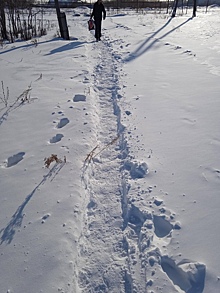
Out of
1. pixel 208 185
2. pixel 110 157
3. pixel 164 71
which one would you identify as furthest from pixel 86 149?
pixel 164 71

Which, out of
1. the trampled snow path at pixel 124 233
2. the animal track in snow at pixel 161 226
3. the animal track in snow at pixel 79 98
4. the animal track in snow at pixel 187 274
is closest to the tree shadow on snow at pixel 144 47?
the animal track in snow at pixel 79 98

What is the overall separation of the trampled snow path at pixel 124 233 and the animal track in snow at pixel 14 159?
A: 81 centimetres

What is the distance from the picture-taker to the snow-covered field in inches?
68.8

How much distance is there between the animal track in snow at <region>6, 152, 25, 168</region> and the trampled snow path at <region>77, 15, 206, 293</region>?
0.81 m

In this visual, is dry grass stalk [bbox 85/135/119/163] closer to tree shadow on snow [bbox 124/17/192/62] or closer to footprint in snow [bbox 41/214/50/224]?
footprint in snow [bbox 41/214/50/224]

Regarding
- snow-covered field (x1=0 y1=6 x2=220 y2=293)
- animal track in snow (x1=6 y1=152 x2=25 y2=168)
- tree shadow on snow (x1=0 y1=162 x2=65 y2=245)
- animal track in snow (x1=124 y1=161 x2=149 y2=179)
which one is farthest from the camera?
animal track in snow (x1=6 y1=152 x2=25 y2=168)

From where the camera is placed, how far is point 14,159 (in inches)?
116

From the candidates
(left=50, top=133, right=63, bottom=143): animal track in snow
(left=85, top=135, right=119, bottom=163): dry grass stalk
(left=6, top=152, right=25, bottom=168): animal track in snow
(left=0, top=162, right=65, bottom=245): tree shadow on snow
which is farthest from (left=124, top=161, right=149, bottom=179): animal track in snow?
(left=6, top=152, right=25, bottom=168): animal track in snow

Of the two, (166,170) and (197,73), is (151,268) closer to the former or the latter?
(166,170)

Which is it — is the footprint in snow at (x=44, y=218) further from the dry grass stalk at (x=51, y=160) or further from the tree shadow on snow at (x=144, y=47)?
the tree shadow on snow at (x=144, y=47)

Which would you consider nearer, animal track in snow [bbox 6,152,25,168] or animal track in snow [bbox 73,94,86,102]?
animal track in snow [bbox 6,152,25,168]

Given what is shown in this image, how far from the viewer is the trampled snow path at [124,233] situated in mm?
1692

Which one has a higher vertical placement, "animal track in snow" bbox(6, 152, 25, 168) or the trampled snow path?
"animal track in snow" bbox(6, 152, 25, 168)

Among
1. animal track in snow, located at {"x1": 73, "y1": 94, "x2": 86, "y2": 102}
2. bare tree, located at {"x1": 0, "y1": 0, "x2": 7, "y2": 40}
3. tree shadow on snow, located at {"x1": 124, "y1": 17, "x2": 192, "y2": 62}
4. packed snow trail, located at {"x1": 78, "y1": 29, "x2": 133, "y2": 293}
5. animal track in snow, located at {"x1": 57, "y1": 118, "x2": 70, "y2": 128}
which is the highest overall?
bare tree, located at {"x1": 0, "y1": 0, "x2": 7, "y2": 40}
